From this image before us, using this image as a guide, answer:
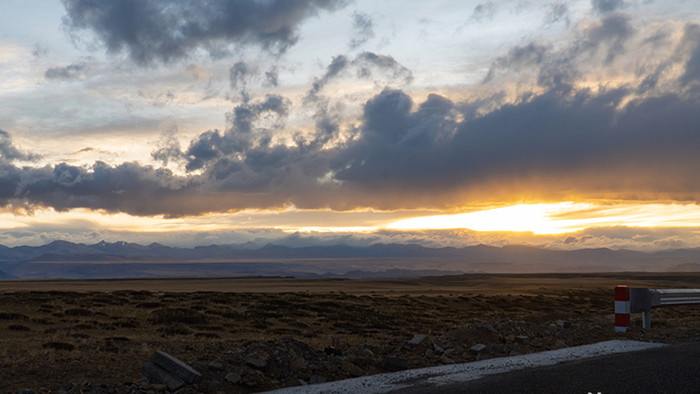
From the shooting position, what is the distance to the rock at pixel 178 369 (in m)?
10.0

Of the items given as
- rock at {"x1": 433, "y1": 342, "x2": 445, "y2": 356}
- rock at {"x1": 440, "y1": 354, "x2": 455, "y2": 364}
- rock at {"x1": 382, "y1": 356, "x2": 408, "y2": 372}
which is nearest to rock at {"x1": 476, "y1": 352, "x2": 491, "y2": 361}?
rock at {"x1": 440, "y1": 354, "x2": 455, "y2": 364}

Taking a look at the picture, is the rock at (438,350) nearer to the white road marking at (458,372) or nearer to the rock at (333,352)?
the white road marking at (458,372)

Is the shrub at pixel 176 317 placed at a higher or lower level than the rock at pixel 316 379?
lower

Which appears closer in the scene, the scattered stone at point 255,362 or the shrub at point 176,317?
the scattered stone at point 255,362

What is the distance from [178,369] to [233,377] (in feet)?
3.27

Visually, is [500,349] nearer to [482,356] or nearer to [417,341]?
[482,356]

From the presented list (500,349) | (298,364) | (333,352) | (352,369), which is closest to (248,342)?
(333,352)

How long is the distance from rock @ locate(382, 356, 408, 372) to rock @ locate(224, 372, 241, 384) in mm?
3282

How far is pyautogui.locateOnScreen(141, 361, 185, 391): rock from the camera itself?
9.87 meters

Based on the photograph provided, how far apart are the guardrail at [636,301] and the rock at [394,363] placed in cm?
755

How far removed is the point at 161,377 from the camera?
396 inches

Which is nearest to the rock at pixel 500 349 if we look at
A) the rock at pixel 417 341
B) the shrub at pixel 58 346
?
the rock at pixel 417 341

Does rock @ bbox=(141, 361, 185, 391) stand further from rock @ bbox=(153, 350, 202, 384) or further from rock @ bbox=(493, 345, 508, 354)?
rock @ bbox=(493, 345, 508, 354)

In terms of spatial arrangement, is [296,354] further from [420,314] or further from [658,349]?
[420,314]
